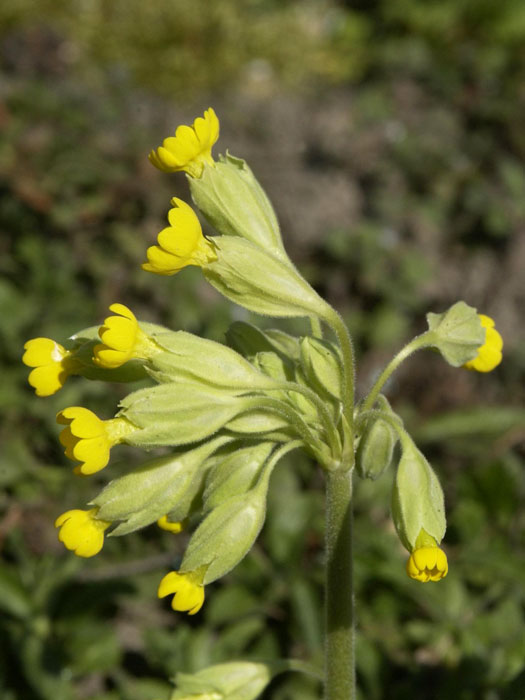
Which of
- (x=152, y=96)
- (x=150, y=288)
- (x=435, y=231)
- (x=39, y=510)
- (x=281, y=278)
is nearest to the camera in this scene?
(x=281, y=278)

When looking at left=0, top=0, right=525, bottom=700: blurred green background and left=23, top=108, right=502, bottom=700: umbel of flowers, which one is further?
left=0, top=0, right=525, bottom=700: blurred green background

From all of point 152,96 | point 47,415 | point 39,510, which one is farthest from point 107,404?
point 152,96

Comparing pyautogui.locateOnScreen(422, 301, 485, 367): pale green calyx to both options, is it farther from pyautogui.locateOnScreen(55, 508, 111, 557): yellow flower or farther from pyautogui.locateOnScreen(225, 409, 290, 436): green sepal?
pyautogui.locateOnScreen(55, 508, 111, 557): yellow flower

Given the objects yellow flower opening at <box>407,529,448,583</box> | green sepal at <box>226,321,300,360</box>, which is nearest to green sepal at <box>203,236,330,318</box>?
green sepal at <box>226,321,300,360</box>

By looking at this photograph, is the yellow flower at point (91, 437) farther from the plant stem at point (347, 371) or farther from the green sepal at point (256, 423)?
the plant stem at point (347, 371)

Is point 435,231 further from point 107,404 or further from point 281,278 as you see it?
point 281,278

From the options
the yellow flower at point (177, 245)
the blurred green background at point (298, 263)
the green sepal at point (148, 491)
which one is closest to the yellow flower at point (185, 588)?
the green sepal at point (148, 491)
